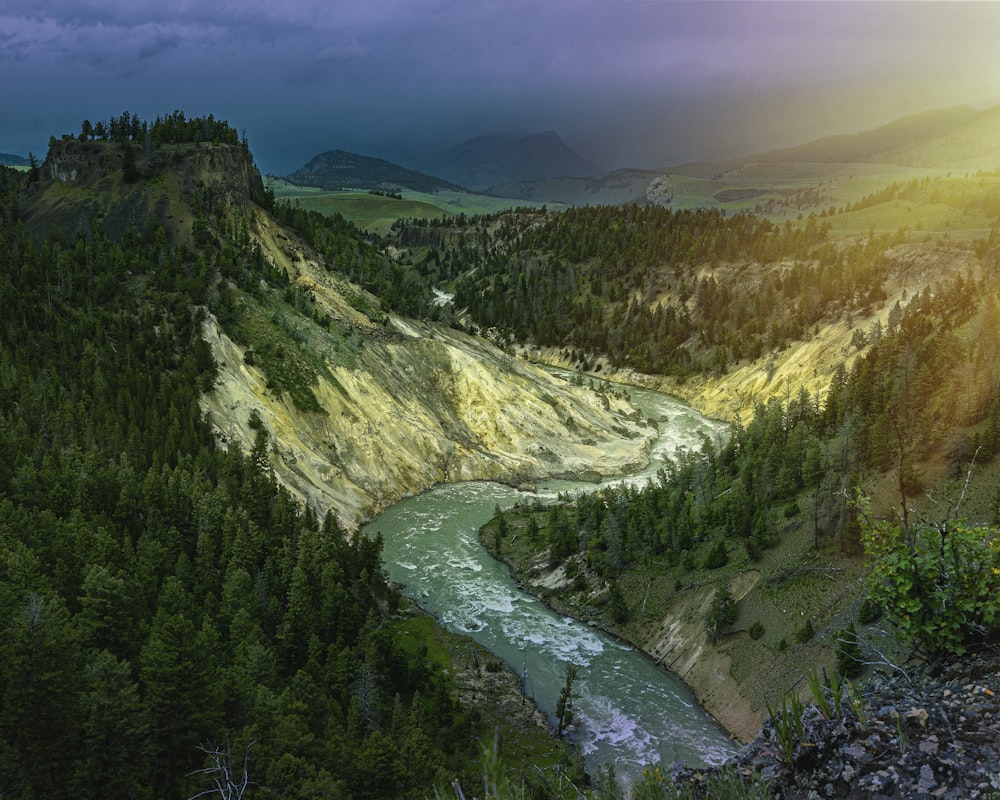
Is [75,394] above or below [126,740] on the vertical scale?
above

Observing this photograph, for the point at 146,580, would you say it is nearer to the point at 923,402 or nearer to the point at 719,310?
the point at 923,402

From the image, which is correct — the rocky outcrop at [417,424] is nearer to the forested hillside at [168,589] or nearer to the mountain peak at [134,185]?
the forested hillside at [168,589]

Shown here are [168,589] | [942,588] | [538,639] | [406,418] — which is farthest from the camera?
[406,418]

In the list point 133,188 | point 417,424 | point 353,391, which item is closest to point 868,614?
point 417,424

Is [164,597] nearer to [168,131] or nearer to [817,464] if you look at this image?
[817,464]

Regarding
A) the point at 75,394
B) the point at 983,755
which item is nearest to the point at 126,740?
the point at 983,755

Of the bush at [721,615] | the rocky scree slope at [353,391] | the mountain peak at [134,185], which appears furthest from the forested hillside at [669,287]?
the bush at [721,615]
